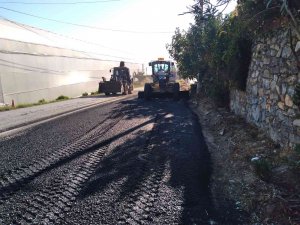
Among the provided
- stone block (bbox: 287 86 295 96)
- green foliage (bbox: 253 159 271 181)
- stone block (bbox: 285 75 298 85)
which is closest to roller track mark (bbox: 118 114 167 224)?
green foliage (bbox: 253 159 271 181)

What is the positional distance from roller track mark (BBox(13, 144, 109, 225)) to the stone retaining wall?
3662mm

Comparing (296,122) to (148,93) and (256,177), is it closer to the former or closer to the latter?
(256,177)

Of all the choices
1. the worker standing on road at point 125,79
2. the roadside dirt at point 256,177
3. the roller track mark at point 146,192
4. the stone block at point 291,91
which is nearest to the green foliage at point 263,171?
the roadside dirt at point 256,177

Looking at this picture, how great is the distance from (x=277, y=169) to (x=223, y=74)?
6442 mm

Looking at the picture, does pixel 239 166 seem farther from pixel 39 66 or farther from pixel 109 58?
pixel 109 58

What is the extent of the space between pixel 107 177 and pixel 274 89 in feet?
12.9

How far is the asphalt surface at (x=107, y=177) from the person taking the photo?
3.84 meters

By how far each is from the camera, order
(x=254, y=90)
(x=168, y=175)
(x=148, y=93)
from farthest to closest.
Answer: (x=148, y=93), (x=254, y=90), (x=168, y=175)

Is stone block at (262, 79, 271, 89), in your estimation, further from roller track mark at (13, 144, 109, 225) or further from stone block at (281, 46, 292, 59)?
roller track mark at (13, 144, 109, 225)

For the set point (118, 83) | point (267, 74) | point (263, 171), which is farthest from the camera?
point (118, 83)

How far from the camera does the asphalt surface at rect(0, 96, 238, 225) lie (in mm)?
3836

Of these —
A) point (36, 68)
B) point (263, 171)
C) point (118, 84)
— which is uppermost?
point (36, 68)

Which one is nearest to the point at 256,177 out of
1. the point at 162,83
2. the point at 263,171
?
the point at 263,171

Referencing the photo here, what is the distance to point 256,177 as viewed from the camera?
4.89 metres
